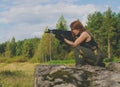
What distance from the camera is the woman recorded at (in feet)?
28.3

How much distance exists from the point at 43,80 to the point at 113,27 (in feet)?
268

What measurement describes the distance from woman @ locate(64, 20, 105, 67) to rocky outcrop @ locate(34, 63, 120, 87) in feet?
3.23

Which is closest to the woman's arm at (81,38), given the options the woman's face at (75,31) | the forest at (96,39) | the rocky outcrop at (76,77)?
the woman's face at (75,31)

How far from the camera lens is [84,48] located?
28.7 feet

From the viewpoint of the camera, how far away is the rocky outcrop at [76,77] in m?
6.95

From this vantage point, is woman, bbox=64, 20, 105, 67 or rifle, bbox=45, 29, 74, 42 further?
rifle, bbox=45, 29, 74, 42

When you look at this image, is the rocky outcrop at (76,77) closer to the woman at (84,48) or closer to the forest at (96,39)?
the woman at (84,48)

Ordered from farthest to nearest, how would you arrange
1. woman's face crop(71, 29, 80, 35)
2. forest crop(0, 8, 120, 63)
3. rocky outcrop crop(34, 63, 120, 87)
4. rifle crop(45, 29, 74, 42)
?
forest crop(0, 8, 120, 63) → rifle crop(45, 29, 74, 42) → woman's face crop(71, 29, 80, 35) → rocky outcrop crop(34, 63, 120, 87)

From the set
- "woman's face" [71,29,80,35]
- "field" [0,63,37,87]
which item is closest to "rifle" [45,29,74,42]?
"woman's face" [71,29,80,35]

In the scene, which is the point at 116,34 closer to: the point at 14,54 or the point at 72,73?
the point at 14,54

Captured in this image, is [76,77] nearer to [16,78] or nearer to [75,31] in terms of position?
[75,31]

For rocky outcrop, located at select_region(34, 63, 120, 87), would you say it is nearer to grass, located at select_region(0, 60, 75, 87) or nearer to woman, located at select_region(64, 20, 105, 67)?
woman, located at select_region(64, 20, 105, 67)

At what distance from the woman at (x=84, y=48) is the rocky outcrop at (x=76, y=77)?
98 cm

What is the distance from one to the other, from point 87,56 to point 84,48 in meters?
0.18
